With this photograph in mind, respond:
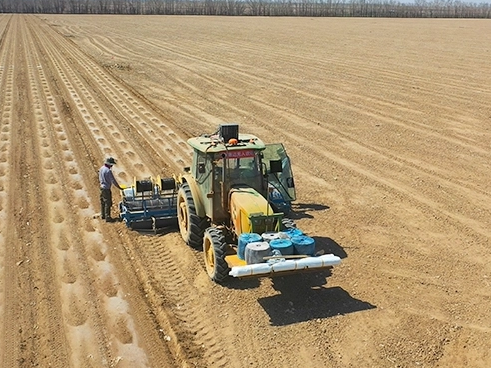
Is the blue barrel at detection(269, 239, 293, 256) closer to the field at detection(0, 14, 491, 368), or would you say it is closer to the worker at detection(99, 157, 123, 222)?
the field at detection(0, 14, 491, 368)

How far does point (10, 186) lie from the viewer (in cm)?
1309

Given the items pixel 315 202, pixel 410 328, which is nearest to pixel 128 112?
pixel 315 202

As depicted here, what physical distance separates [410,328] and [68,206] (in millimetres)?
7566

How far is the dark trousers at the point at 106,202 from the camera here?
36.1 ft

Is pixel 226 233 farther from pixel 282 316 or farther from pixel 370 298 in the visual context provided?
pixel 370 298

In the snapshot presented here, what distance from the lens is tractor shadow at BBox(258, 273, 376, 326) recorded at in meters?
7.84

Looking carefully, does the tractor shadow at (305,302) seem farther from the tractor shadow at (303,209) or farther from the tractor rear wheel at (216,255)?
the tractor shadow at (303,209)

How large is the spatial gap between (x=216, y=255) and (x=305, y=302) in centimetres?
145

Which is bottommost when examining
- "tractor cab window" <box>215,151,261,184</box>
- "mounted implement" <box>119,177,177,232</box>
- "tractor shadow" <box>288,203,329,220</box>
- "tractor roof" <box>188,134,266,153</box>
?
"tractor shadow" <box>288,203,329,220</box>

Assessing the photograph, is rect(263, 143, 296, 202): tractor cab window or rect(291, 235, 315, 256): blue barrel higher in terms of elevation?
rect(263, 143, 296, 202): tractor cab window

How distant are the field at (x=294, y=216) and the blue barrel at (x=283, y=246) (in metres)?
0.93

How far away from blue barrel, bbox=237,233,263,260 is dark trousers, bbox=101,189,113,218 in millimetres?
4076

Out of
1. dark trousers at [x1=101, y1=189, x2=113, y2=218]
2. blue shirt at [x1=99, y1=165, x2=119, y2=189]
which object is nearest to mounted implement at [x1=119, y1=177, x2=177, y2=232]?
dark trousers at [x1=101, y1=189, x2=113, y2=218]

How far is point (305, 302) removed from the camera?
26.7ft
